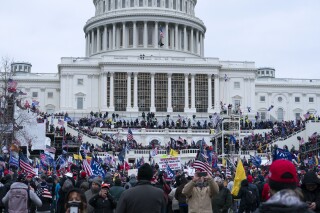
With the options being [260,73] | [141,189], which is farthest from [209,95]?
[141,189]

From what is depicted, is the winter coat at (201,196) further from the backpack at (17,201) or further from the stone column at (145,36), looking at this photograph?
the stone column at (145,36)

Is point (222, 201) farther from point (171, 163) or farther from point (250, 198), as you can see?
point (171, 163)

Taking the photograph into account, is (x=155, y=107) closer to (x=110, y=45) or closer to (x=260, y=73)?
(x=110, y=45)

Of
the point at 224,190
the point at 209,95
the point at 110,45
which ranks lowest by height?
the point at 224,190

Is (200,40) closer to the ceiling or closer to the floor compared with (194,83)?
closer to the ceiling

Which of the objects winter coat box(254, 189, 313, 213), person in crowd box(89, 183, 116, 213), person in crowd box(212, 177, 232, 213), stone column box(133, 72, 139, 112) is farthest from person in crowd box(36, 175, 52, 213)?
stone column box(133, 72, 139, 112)

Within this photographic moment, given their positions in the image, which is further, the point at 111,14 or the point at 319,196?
the point at 111,14

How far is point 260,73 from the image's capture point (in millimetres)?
149375

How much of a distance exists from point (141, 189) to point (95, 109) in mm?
90020

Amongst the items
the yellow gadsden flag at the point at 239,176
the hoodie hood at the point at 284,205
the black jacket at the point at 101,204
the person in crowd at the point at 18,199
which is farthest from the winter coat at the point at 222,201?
the hoodie hood at the point at 284,205

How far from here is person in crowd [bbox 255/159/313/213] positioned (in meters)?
6.53

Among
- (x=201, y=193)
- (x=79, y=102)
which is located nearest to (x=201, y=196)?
(x=201, y=193)

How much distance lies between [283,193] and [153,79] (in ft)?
305

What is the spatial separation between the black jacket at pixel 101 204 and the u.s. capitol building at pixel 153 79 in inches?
3126
